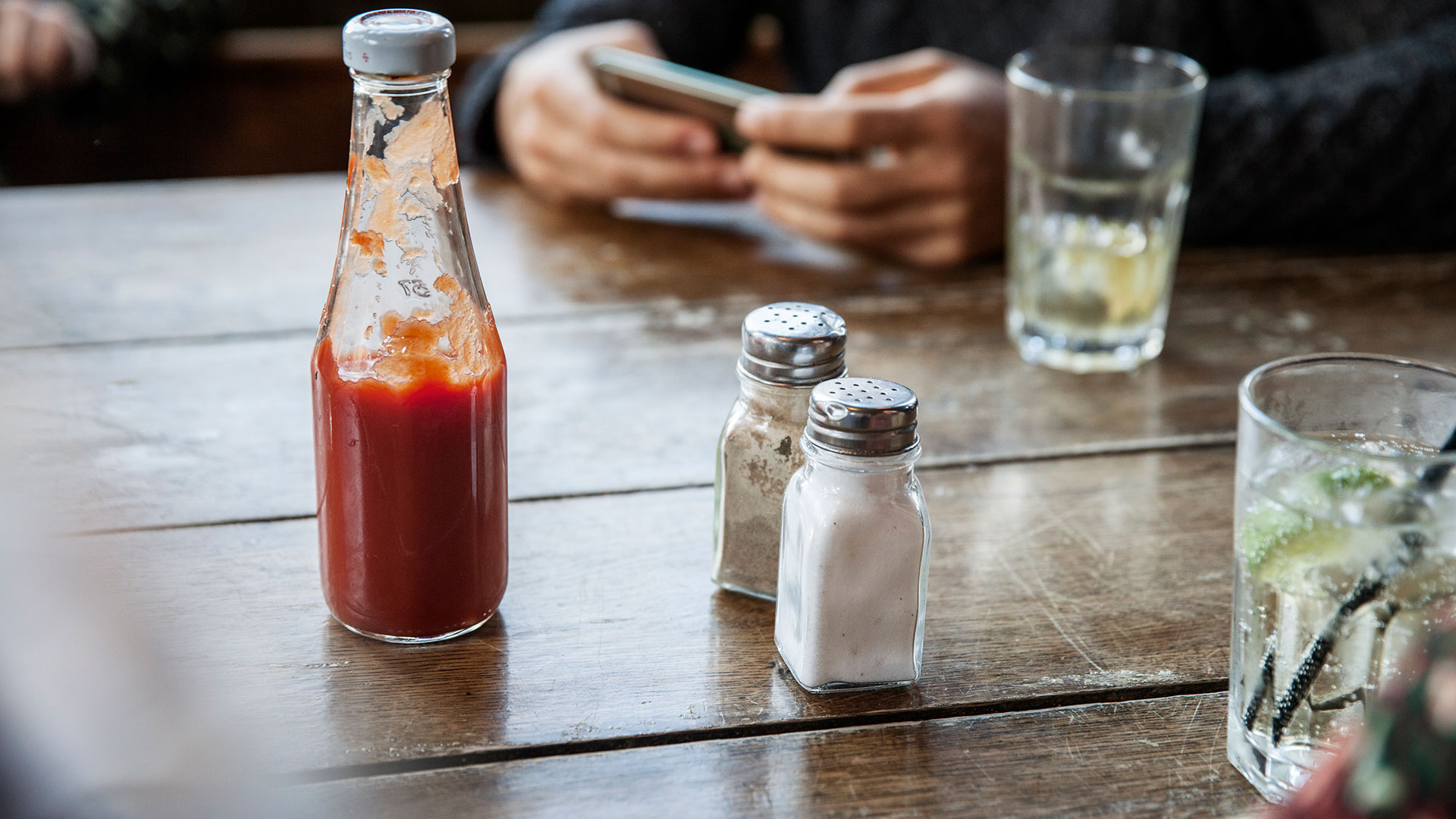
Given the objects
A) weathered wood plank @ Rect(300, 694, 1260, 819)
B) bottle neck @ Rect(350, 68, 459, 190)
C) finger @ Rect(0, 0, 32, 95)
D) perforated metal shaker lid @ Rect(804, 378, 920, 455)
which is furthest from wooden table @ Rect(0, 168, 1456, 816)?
finger @ Rect(0, 0, 32, 95)

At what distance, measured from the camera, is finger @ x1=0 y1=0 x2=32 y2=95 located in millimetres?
1863

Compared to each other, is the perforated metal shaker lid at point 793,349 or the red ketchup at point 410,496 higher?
the perforated metal shaker lid at point 793,349

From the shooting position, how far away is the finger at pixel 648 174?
3.94 ft

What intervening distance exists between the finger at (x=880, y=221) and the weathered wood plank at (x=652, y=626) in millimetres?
413

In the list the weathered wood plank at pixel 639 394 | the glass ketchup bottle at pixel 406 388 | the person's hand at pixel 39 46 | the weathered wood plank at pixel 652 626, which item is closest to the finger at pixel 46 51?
the person's hand at pixel 39 46

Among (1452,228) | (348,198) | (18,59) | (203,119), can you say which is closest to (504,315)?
(348,198)

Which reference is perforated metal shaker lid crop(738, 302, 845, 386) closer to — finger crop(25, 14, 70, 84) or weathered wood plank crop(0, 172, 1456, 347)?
weathered wood plank crop(0, 172, 1456, 347)

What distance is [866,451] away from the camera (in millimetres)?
523

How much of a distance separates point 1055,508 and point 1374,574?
0.96 feet

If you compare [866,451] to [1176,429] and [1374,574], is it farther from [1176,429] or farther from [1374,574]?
[1176,429]

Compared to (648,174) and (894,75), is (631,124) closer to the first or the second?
(648,174)

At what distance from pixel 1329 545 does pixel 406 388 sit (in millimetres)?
358

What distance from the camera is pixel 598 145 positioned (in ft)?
3.99

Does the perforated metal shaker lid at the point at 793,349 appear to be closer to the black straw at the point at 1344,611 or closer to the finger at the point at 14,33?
the black straw at the point at 1344,611
